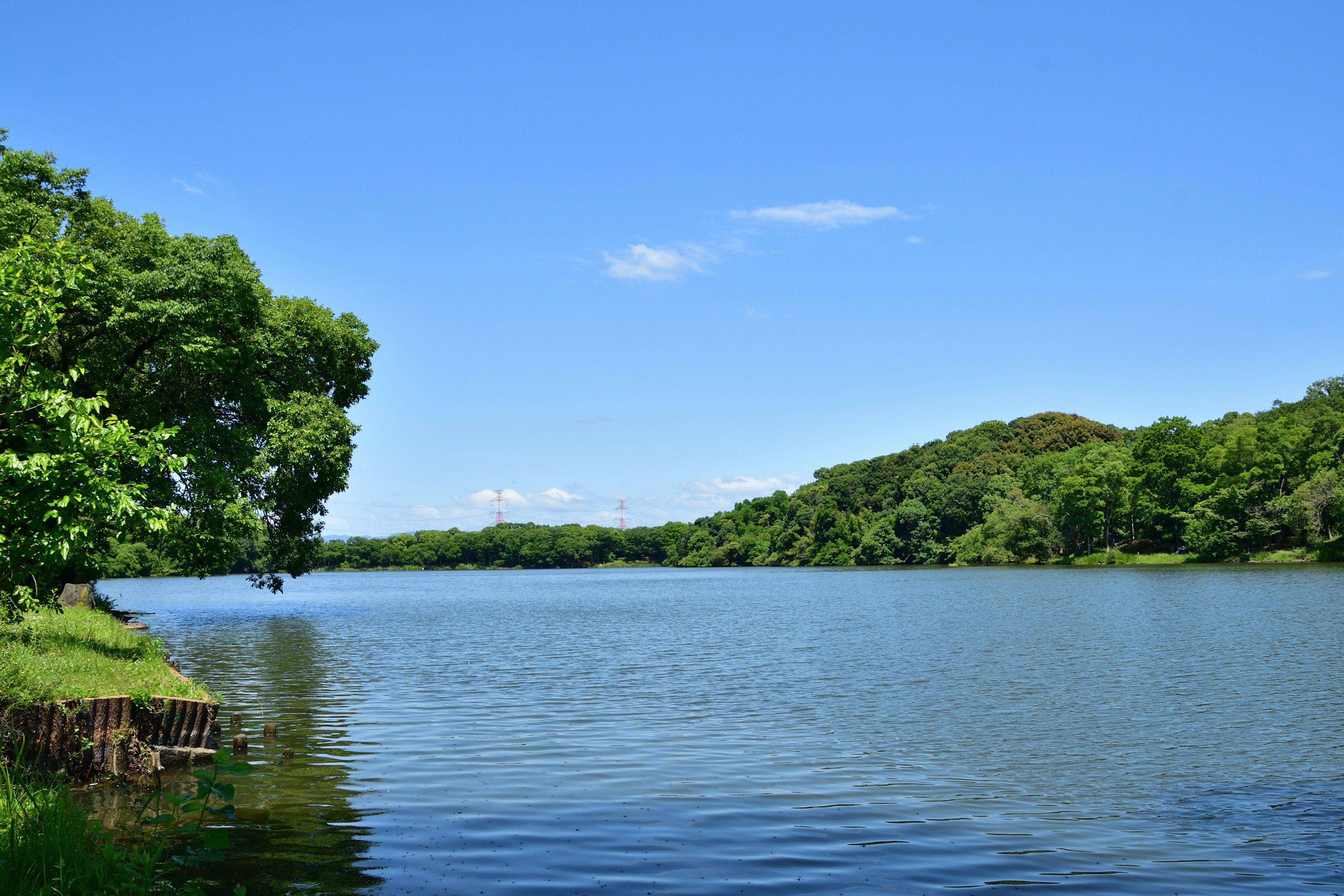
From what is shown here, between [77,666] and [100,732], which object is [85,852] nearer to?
[100,732]

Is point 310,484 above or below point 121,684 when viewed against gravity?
above

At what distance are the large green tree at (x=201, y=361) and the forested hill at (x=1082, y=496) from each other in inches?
563

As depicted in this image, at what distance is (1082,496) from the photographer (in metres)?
112

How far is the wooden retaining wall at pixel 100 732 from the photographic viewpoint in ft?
43.5

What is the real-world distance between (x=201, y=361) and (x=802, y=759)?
2622cm

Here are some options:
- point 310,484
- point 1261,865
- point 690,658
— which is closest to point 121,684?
point 1261,865

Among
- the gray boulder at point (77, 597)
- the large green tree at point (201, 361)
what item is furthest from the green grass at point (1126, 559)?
the gray boulder at point (77, 597)

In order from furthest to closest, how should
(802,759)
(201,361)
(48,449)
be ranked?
(201,361) < (802,759) < (48,449)

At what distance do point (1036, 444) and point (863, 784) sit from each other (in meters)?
164

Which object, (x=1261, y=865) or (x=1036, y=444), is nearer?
(x=1261, y=865)

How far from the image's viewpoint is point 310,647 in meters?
36.8

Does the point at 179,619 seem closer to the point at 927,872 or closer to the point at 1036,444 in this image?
the point at 927,872

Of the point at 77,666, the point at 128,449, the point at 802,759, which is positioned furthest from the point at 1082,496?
the point at 128,449

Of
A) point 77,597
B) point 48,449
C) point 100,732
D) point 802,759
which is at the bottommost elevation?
point 802,759
